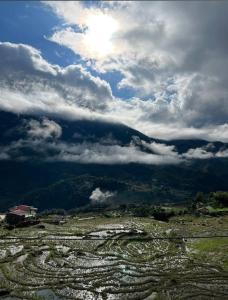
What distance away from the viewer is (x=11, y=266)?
83.5 metres

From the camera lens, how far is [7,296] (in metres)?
66.0

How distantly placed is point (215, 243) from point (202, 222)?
156ft

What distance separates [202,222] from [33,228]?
2462 inches

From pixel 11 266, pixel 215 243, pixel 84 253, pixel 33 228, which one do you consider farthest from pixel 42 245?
pixel 215 243

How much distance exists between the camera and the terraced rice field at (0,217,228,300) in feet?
224

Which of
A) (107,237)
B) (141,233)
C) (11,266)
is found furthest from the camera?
(141,233)

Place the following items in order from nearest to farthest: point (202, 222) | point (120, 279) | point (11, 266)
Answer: point (120, 279), point (11, 266), point (202, 222)

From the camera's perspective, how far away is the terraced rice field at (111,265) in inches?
2692

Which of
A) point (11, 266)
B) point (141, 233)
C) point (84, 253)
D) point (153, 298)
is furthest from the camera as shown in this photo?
point (141, 233)

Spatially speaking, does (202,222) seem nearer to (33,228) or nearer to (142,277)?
(33,228)

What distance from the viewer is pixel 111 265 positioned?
85.4m

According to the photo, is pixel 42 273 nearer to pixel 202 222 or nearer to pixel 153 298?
pixel 153 298

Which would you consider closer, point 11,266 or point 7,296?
point 7,296

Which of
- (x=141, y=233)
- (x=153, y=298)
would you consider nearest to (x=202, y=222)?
(x=141, y=233)
